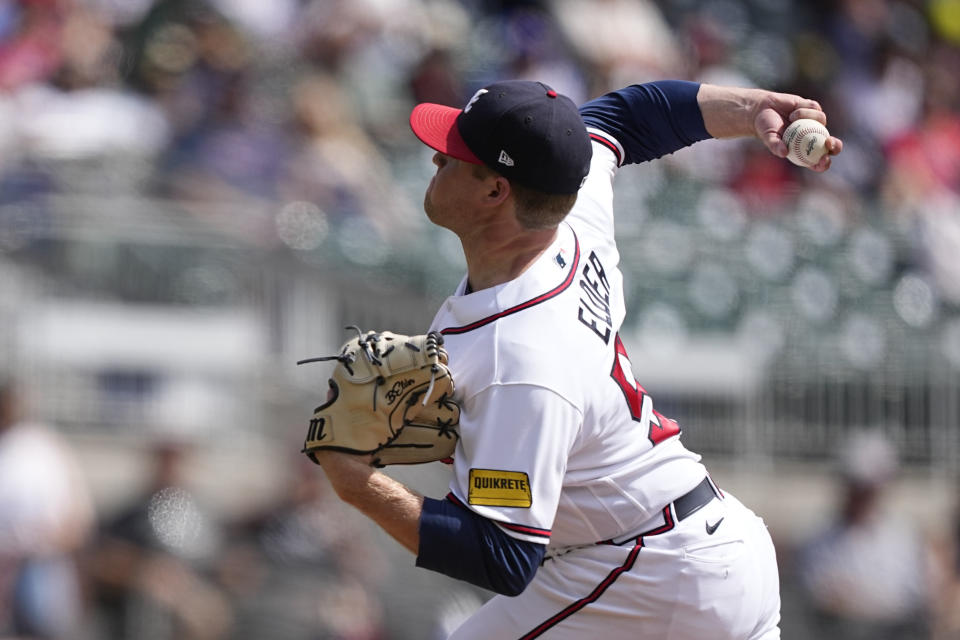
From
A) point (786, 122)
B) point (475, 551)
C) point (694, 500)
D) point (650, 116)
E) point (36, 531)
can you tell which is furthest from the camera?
point (36, 531)

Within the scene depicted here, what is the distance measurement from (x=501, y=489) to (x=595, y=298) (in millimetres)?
566

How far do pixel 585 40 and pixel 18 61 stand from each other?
4.33m

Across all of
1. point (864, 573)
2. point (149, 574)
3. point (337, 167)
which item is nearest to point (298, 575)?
point (149, 574)

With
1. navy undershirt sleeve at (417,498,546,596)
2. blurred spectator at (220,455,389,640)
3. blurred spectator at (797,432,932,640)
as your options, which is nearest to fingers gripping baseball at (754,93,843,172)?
navy undershirt sleeve at (417,498,546,596)

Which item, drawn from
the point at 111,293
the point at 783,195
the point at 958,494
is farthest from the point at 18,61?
the point at 958,494

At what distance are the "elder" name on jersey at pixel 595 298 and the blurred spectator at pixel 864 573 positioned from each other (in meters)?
5.01

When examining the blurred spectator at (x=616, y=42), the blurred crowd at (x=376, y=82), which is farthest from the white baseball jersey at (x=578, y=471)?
the blurred spectator at (x=616, y=42)

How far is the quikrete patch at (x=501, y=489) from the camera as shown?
2830 mm

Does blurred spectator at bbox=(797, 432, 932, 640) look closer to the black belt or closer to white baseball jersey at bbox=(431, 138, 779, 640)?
white baseball jersey at bbox=(431, 138, 779, 640)

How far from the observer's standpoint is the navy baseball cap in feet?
9.77

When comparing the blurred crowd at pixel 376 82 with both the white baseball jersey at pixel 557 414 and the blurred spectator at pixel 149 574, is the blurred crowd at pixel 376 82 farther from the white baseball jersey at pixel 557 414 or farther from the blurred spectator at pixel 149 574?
the white baseball jersey at pixel 557 414

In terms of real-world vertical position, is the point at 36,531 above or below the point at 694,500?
below

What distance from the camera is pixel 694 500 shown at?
3209mm

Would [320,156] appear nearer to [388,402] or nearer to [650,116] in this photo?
[650,116]
